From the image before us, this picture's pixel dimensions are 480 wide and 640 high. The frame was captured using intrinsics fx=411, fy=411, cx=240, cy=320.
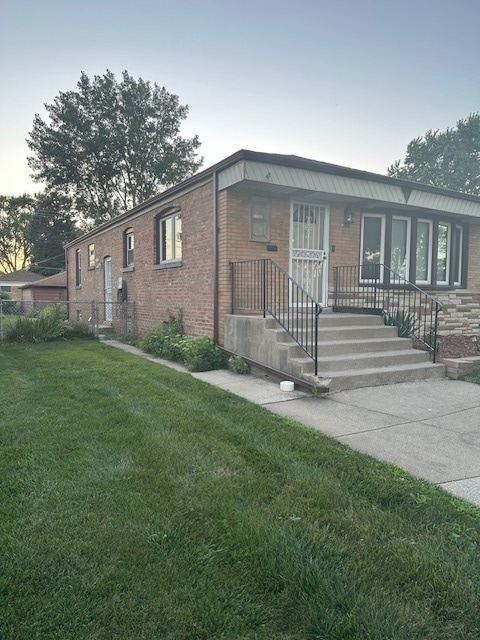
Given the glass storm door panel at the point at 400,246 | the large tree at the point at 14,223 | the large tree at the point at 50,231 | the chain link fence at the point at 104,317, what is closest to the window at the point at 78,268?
the chain link fence at the point at 104,317

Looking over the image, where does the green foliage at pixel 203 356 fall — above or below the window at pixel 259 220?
below

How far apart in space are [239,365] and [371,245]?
15.1 feet

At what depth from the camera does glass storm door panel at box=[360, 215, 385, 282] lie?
917 centimetres

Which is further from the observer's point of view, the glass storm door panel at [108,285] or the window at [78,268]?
the window at [78,268]

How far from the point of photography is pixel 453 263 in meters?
10.5

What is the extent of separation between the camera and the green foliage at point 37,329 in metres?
11.1

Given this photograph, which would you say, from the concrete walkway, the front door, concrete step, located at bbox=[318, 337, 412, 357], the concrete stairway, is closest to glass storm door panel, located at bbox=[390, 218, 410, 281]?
the front door

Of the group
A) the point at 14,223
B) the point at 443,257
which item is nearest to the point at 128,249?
the point at 443,257

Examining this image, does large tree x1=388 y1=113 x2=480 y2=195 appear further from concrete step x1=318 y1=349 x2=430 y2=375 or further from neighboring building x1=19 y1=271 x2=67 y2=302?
concrete step x1=318 y1=349 x2=430 y2=375

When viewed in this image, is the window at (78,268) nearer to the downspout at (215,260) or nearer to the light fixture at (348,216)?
the downspout at (215,260)

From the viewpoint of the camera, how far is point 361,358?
6.17 meters

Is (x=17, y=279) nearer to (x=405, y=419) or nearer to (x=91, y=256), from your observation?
(x=91, y=256)

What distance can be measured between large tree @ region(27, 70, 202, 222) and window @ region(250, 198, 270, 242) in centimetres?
2564

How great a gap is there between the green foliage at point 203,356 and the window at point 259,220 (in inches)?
84.1
